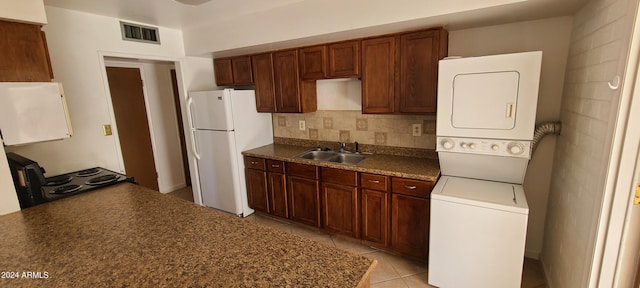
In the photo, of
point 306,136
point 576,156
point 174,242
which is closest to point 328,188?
point 306,136

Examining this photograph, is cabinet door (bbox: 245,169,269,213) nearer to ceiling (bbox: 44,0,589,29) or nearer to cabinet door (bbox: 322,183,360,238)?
cabinet door (bbox: 322,183,360,238)

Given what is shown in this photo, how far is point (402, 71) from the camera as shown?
238 centimetres

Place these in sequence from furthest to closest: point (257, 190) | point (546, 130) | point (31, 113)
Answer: point (257, 190) → point (546, 130) → point (31, 113)

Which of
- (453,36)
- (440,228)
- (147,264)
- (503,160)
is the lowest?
(440,228)

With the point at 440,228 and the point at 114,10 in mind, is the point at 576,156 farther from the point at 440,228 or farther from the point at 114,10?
the point at 114,10

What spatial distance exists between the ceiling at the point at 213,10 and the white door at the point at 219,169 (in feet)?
4.05

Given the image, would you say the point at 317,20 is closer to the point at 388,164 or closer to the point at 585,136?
the point at 388,164

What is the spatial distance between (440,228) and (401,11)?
63.4 inches

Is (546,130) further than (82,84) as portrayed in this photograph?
No

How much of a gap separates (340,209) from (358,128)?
92 centimetres

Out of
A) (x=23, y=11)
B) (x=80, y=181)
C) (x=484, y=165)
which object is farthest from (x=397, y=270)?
(x=23, y=11)

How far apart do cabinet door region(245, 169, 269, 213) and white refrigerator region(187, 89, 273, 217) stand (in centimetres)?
9

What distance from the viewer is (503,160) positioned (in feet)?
6.41

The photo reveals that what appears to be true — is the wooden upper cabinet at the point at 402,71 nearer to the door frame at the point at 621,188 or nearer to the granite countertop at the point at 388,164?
the granite countertop at the point at 388,164
